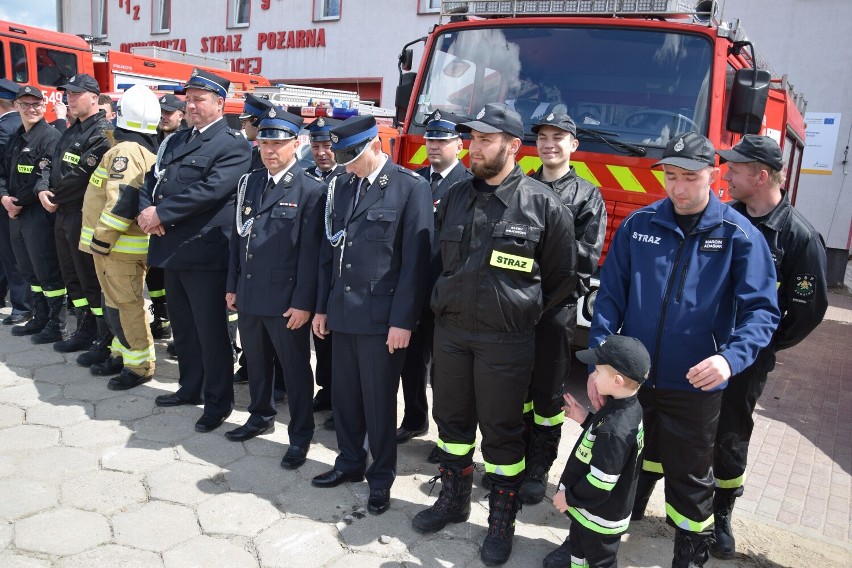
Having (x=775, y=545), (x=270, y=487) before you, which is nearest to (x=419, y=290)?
(x=270, y=487)

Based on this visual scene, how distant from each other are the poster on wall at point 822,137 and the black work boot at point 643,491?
37.8 ft

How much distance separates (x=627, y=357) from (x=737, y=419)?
3.36 ft

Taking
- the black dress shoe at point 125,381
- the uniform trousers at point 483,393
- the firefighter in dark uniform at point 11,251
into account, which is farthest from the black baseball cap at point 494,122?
the firefighter in dark uniform at point 11,251

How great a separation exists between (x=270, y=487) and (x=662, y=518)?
2.19 m

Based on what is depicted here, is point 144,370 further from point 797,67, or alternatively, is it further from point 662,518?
point 797,67

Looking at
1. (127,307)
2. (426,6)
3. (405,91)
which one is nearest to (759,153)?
(405,91)

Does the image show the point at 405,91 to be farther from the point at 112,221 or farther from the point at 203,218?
the point at 112,221

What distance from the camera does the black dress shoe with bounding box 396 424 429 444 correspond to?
445 cm

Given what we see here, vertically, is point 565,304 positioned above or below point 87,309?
above

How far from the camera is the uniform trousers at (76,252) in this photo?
5456mm

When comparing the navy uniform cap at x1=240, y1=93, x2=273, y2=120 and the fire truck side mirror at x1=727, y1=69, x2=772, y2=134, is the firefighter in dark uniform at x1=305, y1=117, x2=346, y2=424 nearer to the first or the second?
the navy uniform cap at x1=240, y1=93, x2=273, y2=120

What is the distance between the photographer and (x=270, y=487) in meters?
3.73

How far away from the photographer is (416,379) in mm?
4480

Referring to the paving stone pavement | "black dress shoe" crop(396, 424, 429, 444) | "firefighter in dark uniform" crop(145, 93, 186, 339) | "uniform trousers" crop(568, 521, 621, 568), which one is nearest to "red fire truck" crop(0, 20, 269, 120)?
"firefighter in dark uniform" crop(145, 93, 186, 339)
